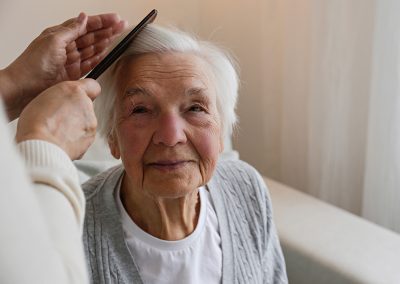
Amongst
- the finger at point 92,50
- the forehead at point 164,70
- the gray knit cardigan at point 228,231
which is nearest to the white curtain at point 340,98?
the gray knit cardigan at point 228,231

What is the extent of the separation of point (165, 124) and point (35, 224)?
0.74 m

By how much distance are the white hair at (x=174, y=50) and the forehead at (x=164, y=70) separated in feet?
0.05

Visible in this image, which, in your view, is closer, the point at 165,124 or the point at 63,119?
the point at 63,119

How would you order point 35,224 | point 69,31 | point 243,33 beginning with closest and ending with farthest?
point 35,224 < point 69,31 < point 243,33

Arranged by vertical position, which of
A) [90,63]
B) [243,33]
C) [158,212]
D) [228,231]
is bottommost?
[228,231]

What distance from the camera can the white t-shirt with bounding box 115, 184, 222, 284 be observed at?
1262mm

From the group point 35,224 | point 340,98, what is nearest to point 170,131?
point 35,224

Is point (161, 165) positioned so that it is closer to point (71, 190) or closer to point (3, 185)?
point (71, 190)

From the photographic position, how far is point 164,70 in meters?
1.23

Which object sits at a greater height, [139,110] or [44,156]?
[44,156]

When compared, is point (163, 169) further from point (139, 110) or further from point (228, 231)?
point (228, 231)

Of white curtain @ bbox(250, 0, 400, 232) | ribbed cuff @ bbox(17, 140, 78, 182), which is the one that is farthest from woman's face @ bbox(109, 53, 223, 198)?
white curtain @ bbox(250, 0, 400, 232)

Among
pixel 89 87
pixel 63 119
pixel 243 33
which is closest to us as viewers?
pixel 63 119

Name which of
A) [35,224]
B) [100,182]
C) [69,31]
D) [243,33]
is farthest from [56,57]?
[243,33]
